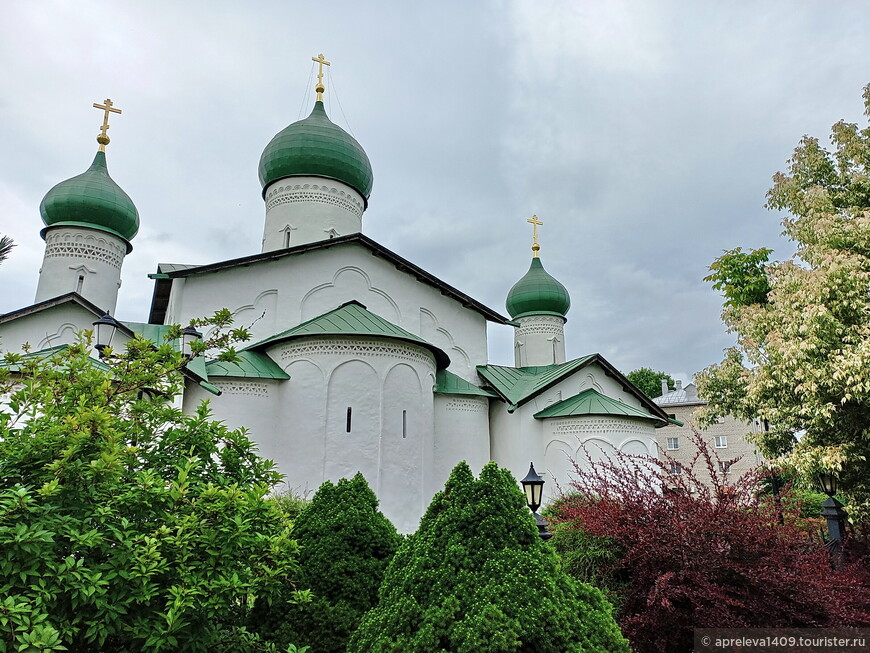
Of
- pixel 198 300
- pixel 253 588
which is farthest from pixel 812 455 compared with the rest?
pixel 198 300

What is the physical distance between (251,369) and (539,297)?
46.0 feet

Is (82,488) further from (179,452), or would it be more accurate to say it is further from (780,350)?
(780,350)

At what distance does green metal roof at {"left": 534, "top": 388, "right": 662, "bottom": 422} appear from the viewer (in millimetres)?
15312

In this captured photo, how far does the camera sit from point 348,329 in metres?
12.8

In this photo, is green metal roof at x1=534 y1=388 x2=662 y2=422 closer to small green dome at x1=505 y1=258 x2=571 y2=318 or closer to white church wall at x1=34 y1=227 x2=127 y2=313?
small green dome at x1=505 y1=258 x2=571 y2=318

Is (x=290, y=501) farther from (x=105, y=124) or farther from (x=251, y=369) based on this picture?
(x=105, y=124)

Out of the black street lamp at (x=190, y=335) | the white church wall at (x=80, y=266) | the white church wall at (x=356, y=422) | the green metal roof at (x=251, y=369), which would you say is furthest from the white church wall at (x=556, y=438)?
the white church wall at (x=80, y=266)

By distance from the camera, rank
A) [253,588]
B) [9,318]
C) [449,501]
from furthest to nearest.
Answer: [9,318] → [449,501] → [253,588]

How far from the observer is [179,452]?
4238 mm

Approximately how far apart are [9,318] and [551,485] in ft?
47.1

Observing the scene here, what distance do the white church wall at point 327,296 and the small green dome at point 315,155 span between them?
13.7 ft

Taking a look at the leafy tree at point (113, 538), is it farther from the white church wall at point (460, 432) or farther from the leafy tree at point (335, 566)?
the white church wall at point (460, 432)

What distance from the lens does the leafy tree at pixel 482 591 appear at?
3254 millimetres

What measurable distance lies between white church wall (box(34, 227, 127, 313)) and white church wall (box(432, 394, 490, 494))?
1164cm
